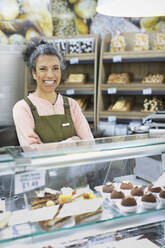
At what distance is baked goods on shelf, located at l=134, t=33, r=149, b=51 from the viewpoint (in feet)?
14.9

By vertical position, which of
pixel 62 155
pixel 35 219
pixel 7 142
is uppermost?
pixel 62 155

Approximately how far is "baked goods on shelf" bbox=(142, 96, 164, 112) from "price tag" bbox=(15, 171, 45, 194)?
3.41 m

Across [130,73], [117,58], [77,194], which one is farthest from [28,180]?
[130,73]

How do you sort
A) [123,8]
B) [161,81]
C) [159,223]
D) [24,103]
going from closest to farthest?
[159,223] → [123,8] → [24,103] → [161,81]

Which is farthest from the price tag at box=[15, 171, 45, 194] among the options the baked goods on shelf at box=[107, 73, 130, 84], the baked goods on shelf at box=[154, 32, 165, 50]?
the baked goods on shelf at box=[154, 32, 165, 50]

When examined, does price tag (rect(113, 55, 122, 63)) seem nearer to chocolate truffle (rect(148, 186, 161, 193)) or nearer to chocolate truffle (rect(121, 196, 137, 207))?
chocolate truffle (rect(148, 186, 161, 193))

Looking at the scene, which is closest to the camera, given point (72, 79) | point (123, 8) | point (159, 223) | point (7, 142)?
point (159, 223)

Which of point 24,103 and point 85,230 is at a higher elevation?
point 24,103

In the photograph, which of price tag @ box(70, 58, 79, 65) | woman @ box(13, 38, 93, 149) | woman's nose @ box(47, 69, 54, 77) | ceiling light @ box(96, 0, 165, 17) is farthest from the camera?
price tag @ box(70, 58, 79, 65)

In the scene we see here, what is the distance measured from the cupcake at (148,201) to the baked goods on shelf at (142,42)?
3.50m

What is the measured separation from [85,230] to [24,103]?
1.15 meters

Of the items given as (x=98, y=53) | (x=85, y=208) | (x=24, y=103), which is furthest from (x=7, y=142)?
(x=85, y=208)

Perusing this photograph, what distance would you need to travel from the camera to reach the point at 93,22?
5.10 metres

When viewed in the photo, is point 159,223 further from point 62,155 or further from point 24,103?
point 24,103
